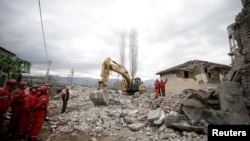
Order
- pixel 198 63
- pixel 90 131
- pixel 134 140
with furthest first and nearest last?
pixel 198 63, pixel 90 131, pixel 134 140

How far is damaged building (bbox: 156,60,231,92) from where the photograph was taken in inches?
725

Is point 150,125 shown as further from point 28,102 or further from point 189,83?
point 189,83

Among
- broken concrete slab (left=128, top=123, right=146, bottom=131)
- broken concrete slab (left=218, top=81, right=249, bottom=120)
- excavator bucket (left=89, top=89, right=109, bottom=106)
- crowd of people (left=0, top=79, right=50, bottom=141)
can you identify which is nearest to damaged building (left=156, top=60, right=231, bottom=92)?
excavator bucket (left=89, top=89, right=109, bottom=106)

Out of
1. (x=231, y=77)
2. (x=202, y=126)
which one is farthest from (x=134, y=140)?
(x=231, y=77)

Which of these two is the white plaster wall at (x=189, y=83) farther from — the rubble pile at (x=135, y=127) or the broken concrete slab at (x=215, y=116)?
the broken concrete slab at (x=215, y=116)

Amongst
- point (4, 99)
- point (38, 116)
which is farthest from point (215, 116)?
point (4, 99)

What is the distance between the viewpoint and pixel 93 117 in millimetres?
7293

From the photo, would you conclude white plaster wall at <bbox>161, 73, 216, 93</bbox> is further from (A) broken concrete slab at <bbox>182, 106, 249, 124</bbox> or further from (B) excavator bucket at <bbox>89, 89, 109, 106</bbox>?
(A) broken concrete slab at <bbox>182, 106, 249, 124</bbox>

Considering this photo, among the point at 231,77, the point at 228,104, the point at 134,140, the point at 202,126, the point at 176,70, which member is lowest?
the point at 134,140

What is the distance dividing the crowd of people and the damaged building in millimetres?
16515

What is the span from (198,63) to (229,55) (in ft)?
13.4

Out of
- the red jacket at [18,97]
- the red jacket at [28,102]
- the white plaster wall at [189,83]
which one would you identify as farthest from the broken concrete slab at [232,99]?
the white plaster wall at [189,83]

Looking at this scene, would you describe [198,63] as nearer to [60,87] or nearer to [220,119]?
[220,119]

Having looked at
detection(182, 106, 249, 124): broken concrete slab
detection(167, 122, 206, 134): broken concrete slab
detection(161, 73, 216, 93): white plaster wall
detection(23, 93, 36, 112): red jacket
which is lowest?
detection(167, 122, 206, 134): broken concrete slab
